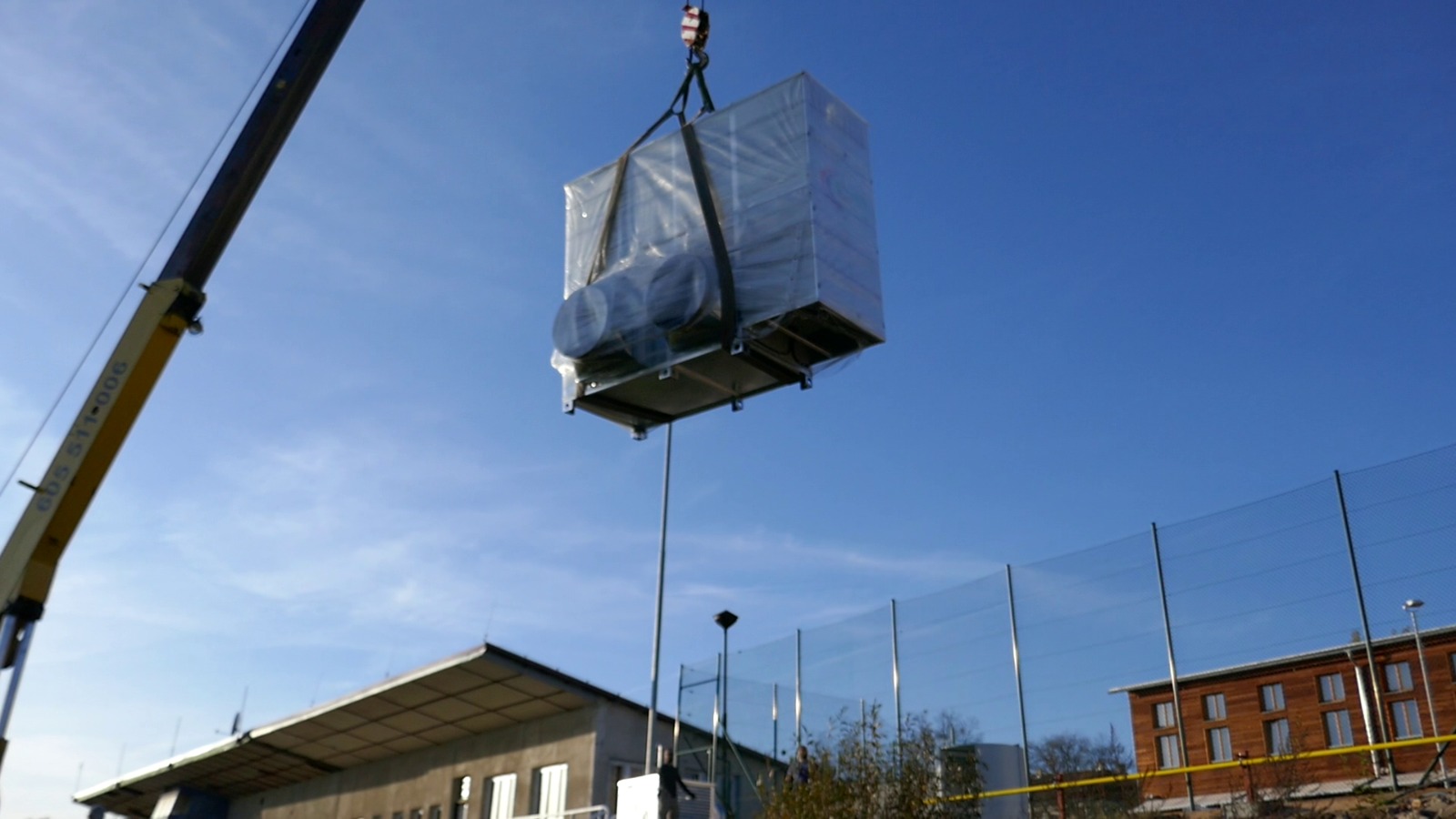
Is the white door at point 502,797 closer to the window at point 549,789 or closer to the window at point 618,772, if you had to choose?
the window at point 549,789

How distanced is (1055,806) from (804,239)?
10609 millimetres

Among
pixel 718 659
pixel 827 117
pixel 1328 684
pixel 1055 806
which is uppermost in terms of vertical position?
pixel 827 117

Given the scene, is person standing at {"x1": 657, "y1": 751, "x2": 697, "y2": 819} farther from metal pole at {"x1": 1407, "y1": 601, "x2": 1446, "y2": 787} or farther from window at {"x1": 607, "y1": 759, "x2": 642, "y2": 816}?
metal pole at {"x1": 1407, "y1": 601, "x2": 1446, "y2": 787}

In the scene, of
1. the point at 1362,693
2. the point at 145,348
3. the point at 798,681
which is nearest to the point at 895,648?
the point at 798,681

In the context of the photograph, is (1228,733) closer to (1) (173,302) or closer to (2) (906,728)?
(2) (906,728)

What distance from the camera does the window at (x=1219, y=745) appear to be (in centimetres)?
1970

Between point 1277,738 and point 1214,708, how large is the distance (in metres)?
1.21

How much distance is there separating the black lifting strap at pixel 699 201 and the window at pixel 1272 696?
9.91 metres

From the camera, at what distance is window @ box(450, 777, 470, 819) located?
114ft

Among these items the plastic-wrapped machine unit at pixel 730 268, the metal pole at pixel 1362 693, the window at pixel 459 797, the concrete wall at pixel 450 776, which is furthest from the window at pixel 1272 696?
the window at pixel 459 797

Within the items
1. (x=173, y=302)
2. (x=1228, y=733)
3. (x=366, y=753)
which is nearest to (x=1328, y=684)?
(x=1228, y=733)

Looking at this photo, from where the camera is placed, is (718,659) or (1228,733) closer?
(1228,733)

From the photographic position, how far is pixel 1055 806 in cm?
2066

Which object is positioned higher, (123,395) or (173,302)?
(173,302)
